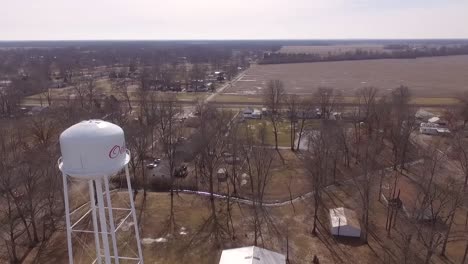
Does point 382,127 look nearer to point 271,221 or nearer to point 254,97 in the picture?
point 271,221

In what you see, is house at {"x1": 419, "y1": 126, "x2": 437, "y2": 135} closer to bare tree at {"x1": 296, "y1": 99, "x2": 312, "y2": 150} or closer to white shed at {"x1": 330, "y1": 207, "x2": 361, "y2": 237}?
bare tree at {"x1": 296, "y1": 99, "x2": 312, "y2": 150}

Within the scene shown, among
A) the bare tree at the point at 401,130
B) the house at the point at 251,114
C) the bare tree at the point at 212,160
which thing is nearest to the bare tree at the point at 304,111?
the house at the point at 251,114

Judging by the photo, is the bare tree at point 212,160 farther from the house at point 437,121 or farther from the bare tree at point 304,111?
the house at point 437,121

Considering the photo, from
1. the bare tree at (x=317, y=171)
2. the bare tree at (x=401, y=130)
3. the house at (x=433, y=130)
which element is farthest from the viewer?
the house at (x=433, y=130)

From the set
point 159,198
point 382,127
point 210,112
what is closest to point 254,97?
point 210,112

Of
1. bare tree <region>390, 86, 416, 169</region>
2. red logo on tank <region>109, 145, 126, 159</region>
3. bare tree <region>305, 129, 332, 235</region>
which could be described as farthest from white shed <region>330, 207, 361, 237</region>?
red logo on tank <region>109, 145, 126, 159</region>
